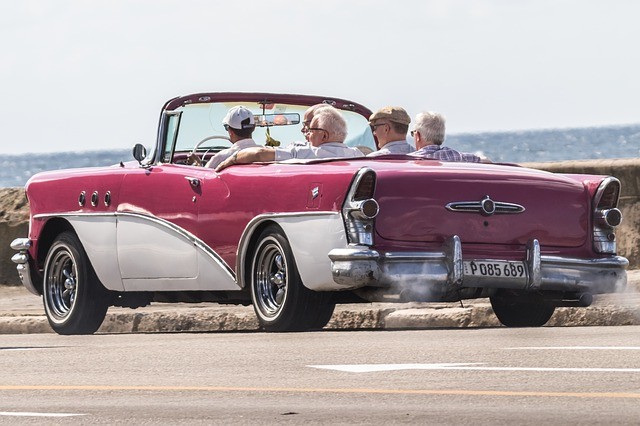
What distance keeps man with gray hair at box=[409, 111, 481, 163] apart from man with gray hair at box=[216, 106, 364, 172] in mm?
414

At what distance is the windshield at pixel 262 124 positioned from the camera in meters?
13.1

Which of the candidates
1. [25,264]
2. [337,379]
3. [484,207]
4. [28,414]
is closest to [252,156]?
[484,207]

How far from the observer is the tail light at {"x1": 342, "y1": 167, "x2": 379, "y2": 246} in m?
10.6

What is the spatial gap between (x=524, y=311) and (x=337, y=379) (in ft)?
14.8

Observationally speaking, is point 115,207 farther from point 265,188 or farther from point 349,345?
point 349,345

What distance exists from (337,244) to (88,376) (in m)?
2.42

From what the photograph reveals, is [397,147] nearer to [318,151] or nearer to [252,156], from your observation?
[318,151]

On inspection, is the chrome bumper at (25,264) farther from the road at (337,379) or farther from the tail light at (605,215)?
the tail light at (605,215)

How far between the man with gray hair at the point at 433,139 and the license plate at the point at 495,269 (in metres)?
1.10

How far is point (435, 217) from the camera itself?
10930mm

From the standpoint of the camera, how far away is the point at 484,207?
11.0 meters

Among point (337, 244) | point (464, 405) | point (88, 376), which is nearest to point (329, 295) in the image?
point (337, 244)

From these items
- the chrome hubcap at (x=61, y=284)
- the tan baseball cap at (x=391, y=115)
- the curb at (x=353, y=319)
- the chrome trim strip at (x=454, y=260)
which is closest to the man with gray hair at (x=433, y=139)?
Answer: the tan baseball cap at (x=391, y=115)

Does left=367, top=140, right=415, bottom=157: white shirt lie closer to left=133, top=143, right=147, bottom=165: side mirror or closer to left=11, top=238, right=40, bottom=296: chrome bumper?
left=133, top=143, right=147, bottom=165: side mirror
